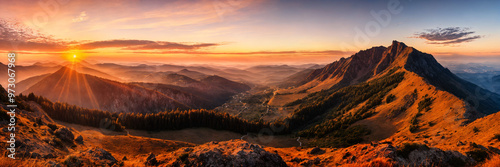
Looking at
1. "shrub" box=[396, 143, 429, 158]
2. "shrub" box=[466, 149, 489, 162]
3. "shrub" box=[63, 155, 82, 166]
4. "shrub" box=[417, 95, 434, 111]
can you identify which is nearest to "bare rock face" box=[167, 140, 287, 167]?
"shrub" box=[63, 155, 82, 166]

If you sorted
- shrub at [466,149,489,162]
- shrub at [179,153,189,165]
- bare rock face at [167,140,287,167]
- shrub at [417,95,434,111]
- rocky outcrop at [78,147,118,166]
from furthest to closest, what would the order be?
shrub at [417,95,434,111] → rocky outcrop at [78,147,118,166] → shrub at [179,153,189,165] → shrub at [466,149,489,162] → bare rock face at [167,140,287,167]

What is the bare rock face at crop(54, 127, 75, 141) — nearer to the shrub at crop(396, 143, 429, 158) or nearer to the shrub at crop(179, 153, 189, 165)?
the shrub at crop(179, 153, 189, 165)

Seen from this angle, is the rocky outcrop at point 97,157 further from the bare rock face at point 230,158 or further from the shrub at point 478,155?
the shrub at point 478,155

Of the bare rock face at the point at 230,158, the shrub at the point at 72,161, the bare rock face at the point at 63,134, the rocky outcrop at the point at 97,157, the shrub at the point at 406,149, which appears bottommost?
the bare rock face at the point at 63,134

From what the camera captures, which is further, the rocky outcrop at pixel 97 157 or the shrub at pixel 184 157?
the rocky outcrop at pixel 97 157

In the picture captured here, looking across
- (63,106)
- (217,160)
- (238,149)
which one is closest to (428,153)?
(238,149)

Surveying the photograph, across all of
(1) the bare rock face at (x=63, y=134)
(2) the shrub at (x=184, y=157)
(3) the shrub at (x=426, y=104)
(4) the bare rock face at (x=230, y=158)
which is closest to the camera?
(4) the bare rock face at (x=230, y=158)

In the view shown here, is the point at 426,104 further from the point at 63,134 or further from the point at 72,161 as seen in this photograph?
the point at 63,134

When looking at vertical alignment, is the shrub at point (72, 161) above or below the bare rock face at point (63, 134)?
above

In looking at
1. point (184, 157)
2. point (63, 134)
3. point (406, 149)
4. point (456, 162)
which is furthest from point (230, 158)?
point (63, 134)

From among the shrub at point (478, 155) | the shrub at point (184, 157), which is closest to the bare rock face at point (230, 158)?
the shrub at point (184, 157)

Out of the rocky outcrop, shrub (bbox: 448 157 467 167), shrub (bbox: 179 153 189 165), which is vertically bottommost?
the rocky outcrop

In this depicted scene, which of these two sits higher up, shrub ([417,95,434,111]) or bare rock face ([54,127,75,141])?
shrub ([417,95,434,111])

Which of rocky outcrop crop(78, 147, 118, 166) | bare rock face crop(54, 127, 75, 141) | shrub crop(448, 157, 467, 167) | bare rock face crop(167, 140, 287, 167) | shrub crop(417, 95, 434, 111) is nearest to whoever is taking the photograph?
shrub crop(448, 157, 467, 167)
